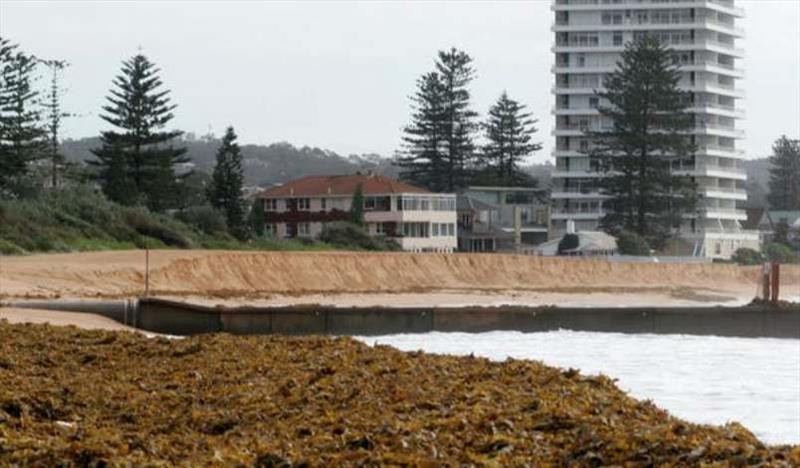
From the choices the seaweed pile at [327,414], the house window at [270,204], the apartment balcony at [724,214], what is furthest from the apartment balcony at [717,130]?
the seaweed pile at [327,414]

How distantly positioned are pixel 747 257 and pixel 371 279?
156 ft

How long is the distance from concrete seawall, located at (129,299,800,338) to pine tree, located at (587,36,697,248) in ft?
169

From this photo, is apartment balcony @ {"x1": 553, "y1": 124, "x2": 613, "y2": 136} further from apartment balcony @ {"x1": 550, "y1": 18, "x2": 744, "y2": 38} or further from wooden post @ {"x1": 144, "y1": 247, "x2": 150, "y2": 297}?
wooden post @ {"x1": 144, "y1": 247, "x2": 150, "y2": 297}

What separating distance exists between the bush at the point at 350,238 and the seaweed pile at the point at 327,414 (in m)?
59.0

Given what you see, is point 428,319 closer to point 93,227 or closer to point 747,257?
point 93,227

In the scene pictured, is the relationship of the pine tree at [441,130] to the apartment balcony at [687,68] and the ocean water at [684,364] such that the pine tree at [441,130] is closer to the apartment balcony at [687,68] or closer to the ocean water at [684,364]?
the apartment balcony at [687,68]

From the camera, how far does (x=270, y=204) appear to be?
302 feet

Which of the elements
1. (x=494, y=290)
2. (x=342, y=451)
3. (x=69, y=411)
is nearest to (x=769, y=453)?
(x=342, y=451)

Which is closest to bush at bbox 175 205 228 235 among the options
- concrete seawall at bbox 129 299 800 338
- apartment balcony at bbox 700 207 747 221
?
concrete seawall at bbox 129 299 800 338

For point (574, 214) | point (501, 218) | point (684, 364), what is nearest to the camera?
point (684, 364)

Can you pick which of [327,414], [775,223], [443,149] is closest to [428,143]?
[443,149]

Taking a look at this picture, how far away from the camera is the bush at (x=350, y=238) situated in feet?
251

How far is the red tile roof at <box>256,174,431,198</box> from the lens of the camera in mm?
91000

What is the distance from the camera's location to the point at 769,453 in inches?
340
